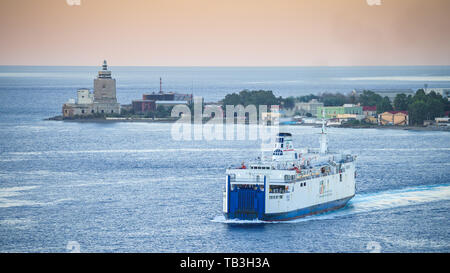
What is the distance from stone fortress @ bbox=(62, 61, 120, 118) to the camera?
6619 cm

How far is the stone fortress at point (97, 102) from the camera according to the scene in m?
66.2

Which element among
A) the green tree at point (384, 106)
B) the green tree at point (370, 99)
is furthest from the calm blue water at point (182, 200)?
the green tree at point (370, 99)

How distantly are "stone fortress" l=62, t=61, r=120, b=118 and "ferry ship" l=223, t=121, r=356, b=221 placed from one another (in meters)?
43.5

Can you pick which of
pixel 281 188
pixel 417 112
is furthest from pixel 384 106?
pixel 281 188

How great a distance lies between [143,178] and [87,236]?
9.66 meters

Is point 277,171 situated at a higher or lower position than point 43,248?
higher

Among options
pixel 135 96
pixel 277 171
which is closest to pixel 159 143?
pixel 277 171

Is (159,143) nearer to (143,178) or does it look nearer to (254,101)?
(143,178)

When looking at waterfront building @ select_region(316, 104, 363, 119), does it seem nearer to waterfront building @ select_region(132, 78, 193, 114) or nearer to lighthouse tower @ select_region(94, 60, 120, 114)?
waterfront building @ select_region(132, 78, 193, 114)

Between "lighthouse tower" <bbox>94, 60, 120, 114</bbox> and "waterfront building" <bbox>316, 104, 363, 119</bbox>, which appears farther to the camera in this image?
"lighthouse tower" <bbox>94, 60, 120, 114</bbox>

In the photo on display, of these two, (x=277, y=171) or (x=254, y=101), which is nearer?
(x=277, y=171)

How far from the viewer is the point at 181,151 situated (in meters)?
39.5

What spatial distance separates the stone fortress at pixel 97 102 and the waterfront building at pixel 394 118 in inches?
855

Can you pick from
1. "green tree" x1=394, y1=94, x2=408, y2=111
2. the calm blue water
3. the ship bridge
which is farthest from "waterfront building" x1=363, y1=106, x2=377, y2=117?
the ship bridge
